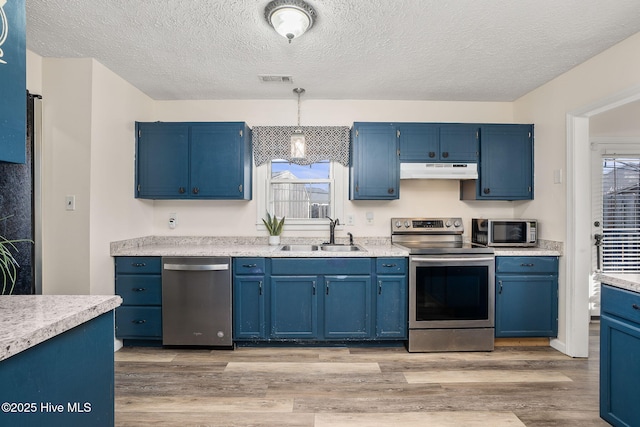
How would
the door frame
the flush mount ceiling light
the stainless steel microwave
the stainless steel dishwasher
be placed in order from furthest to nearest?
the stainless steel microwave < the stainless steel dishwasher < the door frame < the flush mount ceiling light

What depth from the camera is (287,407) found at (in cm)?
210

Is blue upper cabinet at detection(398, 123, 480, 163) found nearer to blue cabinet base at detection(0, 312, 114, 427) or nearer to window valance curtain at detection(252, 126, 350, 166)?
window valance curtain at detection(252, 126, 350, 166)

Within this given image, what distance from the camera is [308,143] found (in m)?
3.43

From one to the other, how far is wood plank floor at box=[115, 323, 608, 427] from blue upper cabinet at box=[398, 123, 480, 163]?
1867 millimetres

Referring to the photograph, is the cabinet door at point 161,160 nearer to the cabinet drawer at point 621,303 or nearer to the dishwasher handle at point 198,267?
the dishwasher handle at point 198,267

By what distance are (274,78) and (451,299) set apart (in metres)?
2.60

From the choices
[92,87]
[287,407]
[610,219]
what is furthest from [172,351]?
[610,219]

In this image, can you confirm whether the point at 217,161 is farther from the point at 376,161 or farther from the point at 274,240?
the point at 376,161

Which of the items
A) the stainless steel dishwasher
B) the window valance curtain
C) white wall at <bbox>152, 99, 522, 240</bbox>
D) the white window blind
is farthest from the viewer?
the white window blind

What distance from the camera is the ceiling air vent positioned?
9.77 feet

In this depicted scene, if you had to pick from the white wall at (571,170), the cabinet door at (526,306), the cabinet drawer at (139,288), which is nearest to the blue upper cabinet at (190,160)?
the cabinet drawer at (139,288)

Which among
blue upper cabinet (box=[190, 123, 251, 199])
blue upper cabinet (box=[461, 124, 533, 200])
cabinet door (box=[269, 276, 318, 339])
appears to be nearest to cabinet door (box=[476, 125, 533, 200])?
blue upper cabinet (box=[461, 124, 533, 200])

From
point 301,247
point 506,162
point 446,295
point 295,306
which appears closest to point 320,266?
point 295,306

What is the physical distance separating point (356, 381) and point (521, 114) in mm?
3196
